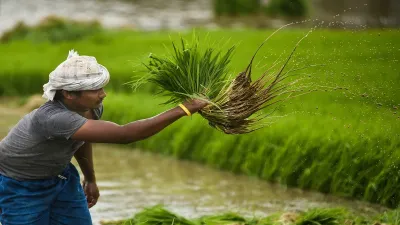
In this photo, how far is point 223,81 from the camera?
5.02 meters

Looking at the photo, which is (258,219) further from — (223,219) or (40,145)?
(40,145)

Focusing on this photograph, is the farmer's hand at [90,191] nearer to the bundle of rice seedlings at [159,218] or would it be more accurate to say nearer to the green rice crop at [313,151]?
the bundle of rice seedlings at [159,218]

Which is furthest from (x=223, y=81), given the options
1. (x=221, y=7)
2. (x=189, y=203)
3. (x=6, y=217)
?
(x=221, y=7)

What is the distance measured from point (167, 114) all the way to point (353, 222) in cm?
244

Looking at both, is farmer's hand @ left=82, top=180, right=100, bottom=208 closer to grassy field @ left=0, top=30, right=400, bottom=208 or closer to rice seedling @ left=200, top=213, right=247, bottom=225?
grassy field @ left=0, top=30, right=400, bottom=208

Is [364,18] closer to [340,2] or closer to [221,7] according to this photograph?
[221,7]

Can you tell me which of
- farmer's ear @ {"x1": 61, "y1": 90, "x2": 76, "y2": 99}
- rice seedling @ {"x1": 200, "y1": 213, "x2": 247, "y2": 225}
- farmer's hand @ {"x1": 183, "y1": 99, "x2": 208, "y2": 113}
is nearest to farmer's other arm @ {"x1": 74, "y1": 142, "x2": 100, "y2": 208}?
farmer's ear @ {"x1": 61, "y1": 90, "x2": 76, "y2": 99}

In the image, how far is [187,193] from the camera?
836cm

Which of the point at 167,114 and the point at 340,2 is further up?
the point at 340,2

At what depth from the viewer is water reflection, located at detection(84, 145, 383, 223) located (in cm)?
757

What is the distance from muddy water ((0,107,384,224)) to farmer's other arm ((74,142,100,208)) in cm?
163

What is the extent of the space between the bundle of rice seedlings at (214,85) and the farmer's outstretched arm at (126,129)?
56 centimetres

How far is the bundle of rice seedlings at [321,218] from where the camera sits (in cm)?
598

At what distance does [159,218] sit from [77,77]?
194 cm
